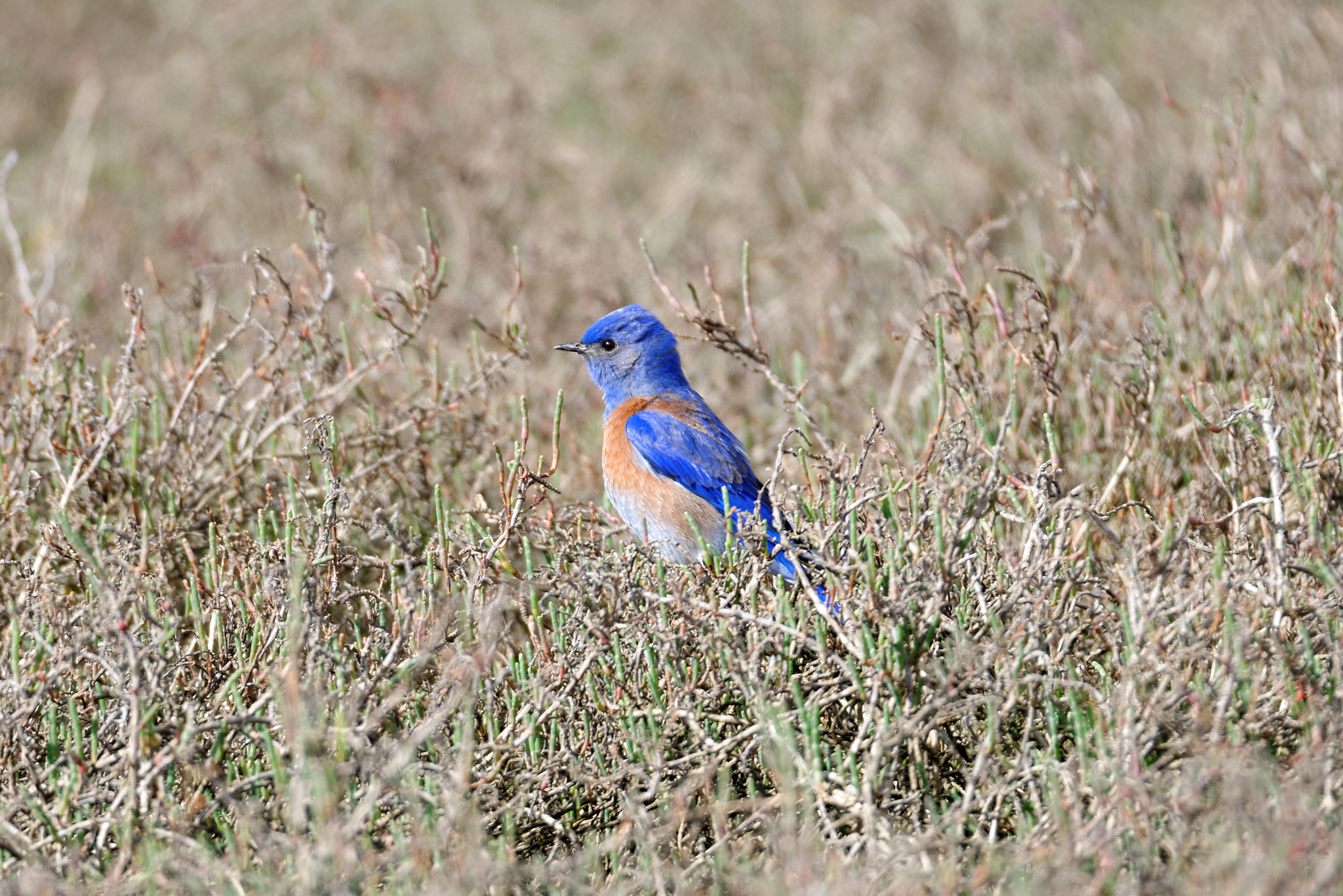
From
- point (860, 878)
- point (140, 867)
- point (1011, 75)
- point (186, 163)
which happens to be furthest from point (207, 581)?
point (1011, 75)

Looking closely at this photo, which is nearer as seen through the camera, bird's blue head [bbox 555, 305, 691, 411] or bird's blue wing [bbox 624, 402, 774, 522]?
bird's blue wing [bbox 624, 402, 774, 522]

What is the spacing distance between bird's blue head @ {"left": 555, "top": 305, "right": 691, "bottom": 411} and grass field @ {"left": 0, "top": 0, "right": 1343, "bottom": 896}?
Result: 1.11 feet

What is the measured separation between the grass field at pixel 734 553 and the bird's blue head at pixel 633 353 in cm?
34

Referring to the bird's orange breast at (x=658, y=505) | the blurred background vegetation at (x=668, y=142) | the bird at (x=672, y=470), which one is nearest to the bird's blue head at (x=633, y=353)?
the bird at (x=672, y=470)

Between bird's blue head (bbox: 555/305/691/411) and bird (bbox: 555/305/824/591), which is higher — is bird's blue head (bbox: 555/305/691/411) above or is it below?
above

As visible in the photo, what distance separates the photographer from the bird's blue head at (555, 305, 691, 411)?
14.6 ft

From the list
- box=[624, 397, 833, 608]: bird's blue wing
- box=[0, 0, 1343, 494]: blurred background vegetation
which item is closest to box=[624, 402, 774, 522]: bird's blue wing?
box=[624, 397, 833, 608]: bird's blue wing

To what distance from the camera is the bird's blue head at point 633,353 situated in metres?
4.44

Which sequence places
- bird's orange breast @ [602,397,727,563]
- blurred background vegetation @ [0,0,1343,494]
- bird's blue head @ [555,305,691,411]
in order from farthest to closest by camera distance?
blurred background vegetation @ [0,0,1343,494], bird's blue head @ [555,305,691,411], bird's orange breast @ [602,397,727,563]

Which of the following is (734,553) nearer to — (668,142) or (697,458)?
(697,458)

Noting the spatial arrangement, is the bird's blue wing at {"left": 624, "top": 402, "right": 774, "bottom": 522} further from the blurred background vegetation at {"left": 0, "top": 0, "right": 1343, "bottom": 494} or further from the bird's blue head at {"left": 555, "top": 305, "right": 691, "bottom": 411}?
the blurred background vegetation at {"left": 0, "top": 0, "right": 1343, "bottom": 494}

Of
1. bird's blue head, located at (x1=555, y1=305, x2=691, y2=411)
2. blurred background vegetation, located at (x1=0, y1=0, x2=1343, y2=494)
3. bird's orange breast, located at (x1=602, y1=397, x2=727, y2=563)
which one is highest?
blurred background vegetation, located at (x1=0, y1=0, x2=1343, y2=494)

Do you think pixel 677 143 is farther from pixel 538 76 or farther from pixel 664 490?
pixel 664 490

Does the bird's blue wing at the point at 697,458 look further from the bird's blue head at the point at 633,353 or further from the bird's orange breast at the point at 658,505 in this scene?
the bird's blue head at the point at 633,353
